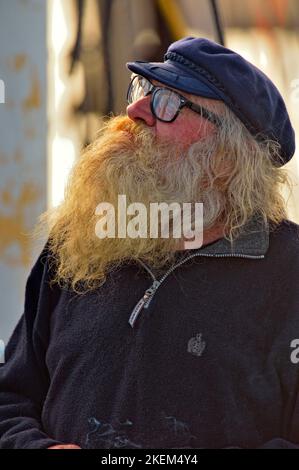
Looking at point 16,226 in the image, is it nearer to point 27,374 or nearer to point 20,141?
point 20,141

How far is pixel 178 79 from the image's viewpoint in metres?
2.12

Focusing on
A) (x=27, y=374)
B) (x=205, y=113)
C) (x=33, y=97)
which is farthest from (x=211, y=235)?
(x=33, y=97)

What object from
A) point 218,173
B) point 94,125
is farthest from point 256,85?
point 94,125

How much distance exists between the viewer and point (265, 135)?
2.17 metres

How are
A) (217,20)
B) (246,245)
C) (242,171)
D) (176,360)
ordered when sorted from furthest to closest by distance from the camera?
(217,20) < (242,171) < (246,245) < (176,360)

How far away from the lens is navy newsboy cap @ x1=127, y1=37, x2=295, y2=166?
211cm

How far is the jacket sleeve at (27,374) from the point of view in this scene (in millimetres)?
1989

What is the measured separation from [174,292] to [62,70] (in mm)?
Result: 1418

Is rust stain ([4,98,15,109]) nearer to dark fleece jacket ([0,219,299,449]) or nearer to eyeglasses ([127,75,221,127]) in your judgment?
eyeglasses ([127,75,221,127])

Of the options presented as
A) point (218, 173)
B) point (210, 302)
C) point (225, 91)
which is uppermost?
point (225, 91)

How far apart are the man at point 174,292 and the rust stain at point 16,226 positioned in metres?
0.76

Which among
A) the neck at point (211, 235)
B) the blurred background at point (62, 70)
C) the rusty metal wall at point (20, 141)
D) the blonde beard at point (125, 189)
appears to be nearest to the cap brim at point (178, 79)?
the blonde beard at point (125, 189)
